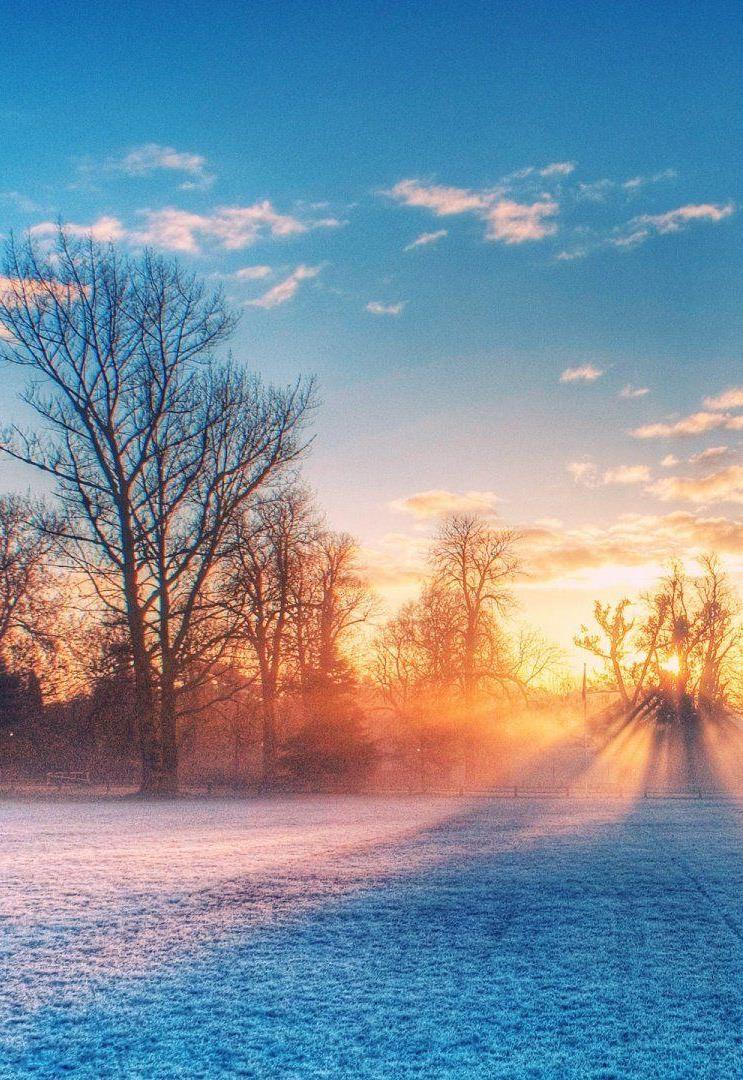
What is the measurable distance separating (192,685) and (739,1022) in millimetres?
24140

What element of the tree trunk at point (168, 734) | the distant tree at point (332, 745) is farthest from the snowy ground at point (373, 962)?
the distant tree at point (332, 745)

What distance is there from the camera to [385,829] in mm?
16234

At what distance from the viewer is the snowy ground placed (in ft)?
17.9

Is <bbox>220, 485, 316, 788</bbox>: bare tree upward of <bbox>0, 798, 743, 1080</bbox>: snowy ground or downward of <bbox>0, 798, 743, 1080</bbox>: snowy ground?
upward

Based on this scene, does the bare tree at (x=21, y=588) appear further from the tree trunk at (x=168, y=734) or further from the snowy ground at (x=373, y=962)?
the snowy ground at (x=373, y=962)

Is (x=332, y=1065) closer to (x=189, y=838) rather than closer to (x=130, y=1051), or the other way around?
(x=130, y=1051)

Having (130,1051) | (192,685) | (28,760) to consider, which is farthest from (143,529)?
(28,760)

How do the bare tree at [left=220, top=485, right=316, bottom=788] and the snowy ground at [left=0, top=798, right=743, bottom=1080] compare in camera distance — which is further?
the bare tree at [left=220, top=485, right=316, bottom=788]

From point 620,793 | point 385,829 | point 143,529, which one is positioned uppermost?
point 143,529

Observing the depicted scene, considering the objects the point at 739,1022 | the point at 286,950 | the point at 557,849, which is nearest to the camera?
the point at 739,1022

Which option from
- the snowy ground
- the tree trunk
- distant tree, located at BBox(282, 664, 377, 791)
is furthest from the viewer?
distant tree, located at BBox(282, 664, 377, 791)

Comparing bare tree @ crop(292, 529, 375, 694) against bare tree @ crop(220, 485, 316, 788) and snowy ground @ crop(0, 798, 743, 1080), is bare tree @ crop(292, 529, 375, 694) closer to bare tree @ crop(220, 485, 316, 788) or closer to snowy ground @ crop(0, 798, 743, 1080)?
bare tree @ crop(220, 485, 316, 788)

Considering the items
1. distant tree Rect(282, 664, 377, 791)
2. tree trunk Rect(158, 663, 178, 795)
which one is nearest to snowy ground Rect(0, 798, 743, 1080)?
tree trunk Rect(158, 663, 178, 795)

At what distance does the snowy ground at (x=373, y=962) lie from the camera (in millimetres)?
5445
